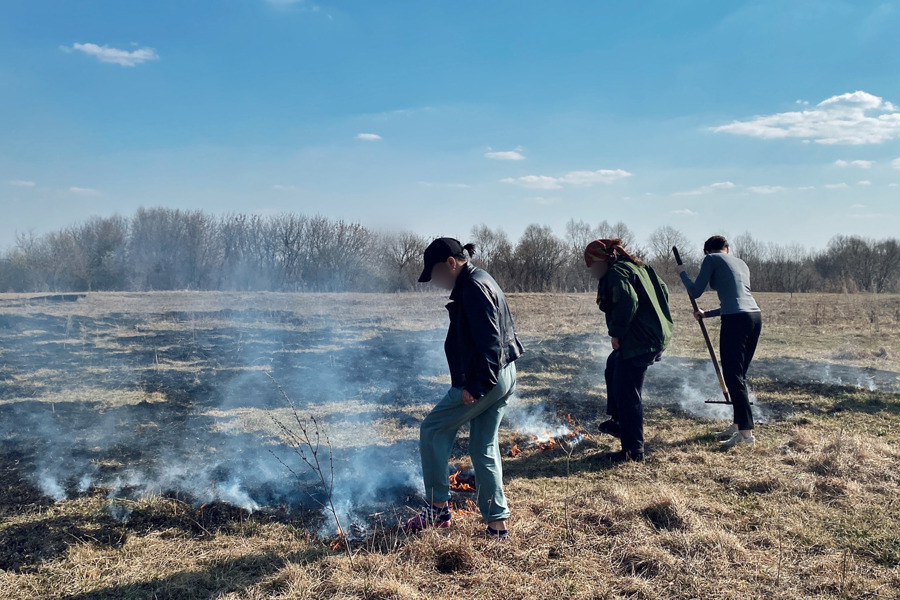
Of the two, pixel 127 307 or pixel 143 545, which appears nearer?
pixel 143 545

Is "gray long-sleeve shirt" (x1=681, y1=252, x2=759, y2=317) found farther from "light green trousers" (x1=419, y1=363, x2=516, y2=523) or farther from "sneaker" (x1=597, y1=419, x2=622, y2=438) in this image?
"light green trousers" (x1=419, y1=363, x2=516, y2=523)

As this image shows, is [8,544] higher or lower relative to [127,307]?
lower

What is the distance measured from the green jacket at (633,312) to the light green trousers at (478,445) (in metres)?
1.50

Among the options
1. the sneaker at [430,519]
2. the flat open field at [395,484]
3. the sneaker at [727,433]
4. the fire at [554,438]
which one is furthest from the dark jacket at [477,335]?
the sneaker at [727,433]

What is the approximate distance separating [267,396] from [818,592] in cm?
570

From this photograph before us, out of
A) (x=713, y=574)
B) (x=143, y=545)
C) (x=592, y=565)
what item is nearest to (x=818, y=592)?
(x=713, y=574)

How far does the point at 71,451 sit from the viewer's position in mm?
4691

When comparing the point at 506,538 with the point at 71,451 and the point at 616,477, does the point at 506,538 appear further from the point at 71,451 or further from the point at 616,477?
the point at 71,451

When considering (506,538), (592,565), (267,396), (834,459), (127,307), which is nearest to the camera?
(592,565)

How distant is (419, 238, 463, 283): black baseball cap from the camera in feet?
9.88

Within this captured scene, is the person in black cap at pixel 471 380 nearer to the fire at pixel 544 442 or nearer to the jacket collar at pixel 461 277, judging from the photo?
the jacket collar at pixel 461 277

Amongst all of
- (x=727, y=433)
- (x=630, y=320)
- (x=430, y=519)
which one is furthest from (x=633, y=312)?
(x=430, y=519)

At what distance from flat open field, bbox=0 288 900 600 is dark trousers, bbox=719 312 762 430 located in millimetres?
393

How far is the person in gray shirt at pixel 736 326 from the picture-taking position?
15.7ft
